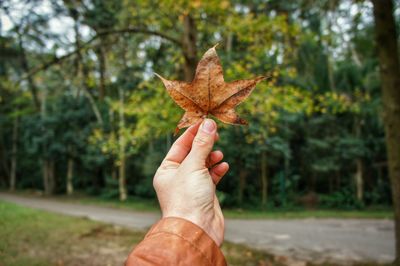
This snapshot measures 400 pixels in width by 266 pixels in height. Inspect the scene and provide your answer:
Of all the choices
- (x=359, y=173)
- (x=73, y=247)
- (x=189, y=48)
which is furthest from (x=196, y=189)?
(x=359, y=173)

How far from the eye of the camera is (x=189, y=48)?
Answer: 6.85 m

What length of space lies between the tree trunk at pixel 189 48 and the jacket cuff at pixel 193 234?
5.34m

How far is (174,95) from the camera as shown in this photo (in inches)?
57.7

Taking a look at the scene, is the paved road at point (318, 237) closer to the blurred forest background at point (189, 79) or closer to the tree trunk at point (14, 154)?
the blurred forest background at point (189, 79)

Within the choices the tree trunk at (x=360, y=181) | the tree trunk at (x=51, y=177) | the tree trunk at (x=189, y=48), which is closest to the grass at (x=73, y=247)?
the tree trunk at (x=189, y=48)

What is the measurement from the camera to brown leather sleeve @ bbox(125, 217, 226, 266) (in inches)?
47.5

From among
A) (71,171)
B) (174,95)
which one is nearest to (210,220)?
(174,95)

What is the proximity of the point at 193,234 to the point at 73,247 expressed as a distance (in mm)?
6748

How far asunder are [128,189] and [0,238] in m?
17.8

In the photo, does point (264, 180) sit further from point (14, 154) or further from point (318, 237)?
point (14, 154)

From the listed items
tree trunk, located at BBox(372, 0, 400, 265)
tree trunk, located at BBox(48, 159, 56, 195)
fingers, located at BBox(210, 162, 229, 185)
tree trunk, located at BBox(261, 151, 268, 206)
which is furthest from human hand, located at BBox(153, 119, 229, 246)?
tree trunk, located at BBox(48, 159, 56, 195)

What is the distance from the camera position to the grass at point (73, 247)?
219 inches

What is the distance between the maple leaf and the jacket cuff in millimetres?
363

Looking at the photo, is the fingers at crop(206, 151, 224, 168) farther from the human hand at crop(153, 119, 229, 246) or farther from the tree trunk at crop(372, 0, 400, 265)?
the tree trunk at crop(372, 0, 400, 265)
